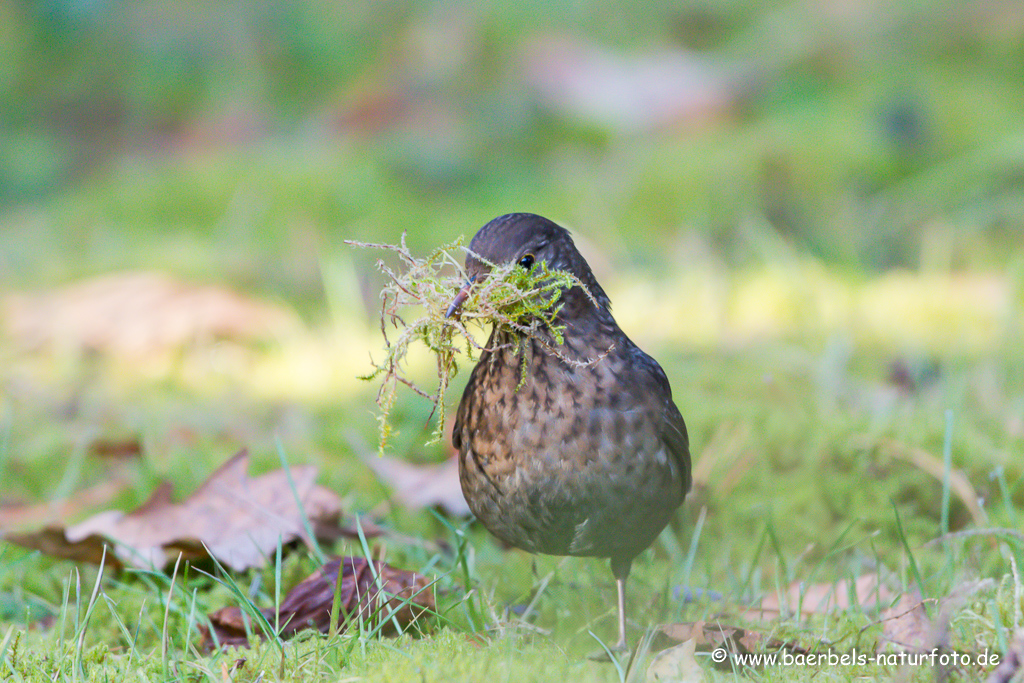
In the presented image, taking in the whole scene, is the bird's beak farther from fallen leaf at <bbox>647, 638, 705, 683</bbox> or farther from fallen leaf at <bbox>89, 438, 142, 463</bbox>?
fallen leaf at <bbox>89, 438, 142, 463</bbox>

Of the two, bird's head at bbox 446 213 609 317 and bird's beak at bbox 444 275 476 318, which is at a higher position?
bird's head at bbox 446 213 609 317

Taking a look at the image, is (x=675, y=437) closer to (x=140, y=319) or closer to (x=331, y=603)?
(x=331, y=603)

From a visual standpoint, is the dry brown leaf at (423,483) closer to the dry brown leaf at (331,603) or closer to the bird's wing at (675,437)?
the dry brown leaf at (331,603)

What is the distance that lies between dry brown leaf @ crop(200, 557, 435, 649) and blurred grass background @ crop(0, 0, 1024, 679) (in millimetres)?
531

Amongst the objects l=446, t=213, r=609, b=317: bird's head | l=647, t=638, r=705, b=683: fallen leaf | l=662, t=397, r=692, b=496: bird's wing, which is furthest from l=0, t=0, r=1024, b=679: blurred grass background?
l=446, t=213, r=609, b=317: bird's head

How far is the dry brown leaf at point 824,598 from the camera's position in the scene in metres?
2.09

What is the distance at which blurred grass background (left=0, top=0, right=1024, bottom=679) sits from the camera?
3096 mm

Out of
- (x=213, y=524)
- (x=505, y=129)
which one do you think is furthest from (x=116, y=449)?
(x=505, y=129)

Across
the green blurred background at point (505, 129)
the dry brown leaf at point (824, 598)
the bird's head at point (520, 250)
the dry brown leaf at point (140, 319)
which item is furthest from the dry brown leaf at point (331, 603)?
the green blurred background at point (505, 129)

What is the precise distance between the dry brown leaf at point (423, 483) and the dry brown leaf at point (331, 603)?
73 cm

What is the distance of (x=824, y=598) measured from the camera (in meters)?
2.16

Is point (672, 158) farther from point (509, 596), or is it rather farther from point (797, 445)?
point (509, 596)

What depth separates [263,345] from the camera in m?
4.80

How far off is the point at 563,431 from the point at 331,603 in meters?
0.65
